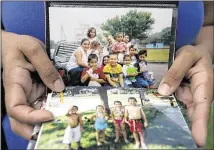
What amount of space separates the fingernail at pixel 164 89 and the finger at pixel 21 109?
226mm

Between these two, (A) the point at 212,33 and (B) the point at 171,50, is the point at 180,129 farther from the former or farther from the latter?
(A) the point at 212,33

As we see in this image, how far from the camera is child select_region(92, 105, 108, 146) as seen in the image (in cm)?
59

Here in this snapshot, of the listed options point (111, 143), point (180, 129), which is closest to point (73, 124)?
point (111, 143)

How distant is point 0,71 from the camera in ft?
2.53

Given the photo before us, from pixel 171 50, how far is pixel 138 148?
26 cm

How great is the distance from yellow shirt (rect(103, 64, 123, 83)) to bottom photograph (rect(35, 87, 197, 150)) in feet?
0.12

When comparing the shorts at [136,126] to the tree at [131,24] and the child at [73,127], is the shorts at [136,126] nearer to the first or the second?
the child at [73,127]

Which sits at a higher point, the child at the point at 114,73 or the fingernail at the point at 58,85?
the child at the point at 114,73

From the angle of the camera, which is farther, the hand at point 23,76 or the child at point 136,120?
the hand at point 23,76

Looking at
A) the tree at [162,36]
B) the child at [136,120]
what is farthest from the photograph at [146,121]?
the tree at [162,36]

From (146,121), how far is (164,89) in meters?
0.12

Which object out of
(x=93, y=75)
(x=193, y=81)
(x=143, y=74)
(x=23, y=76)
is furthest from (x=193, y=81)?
(x=23, y=76)

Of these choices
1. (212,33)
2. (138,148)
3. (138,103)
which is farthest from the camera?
(212,33)

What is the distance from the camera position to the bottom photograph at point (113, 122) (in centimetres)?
58
